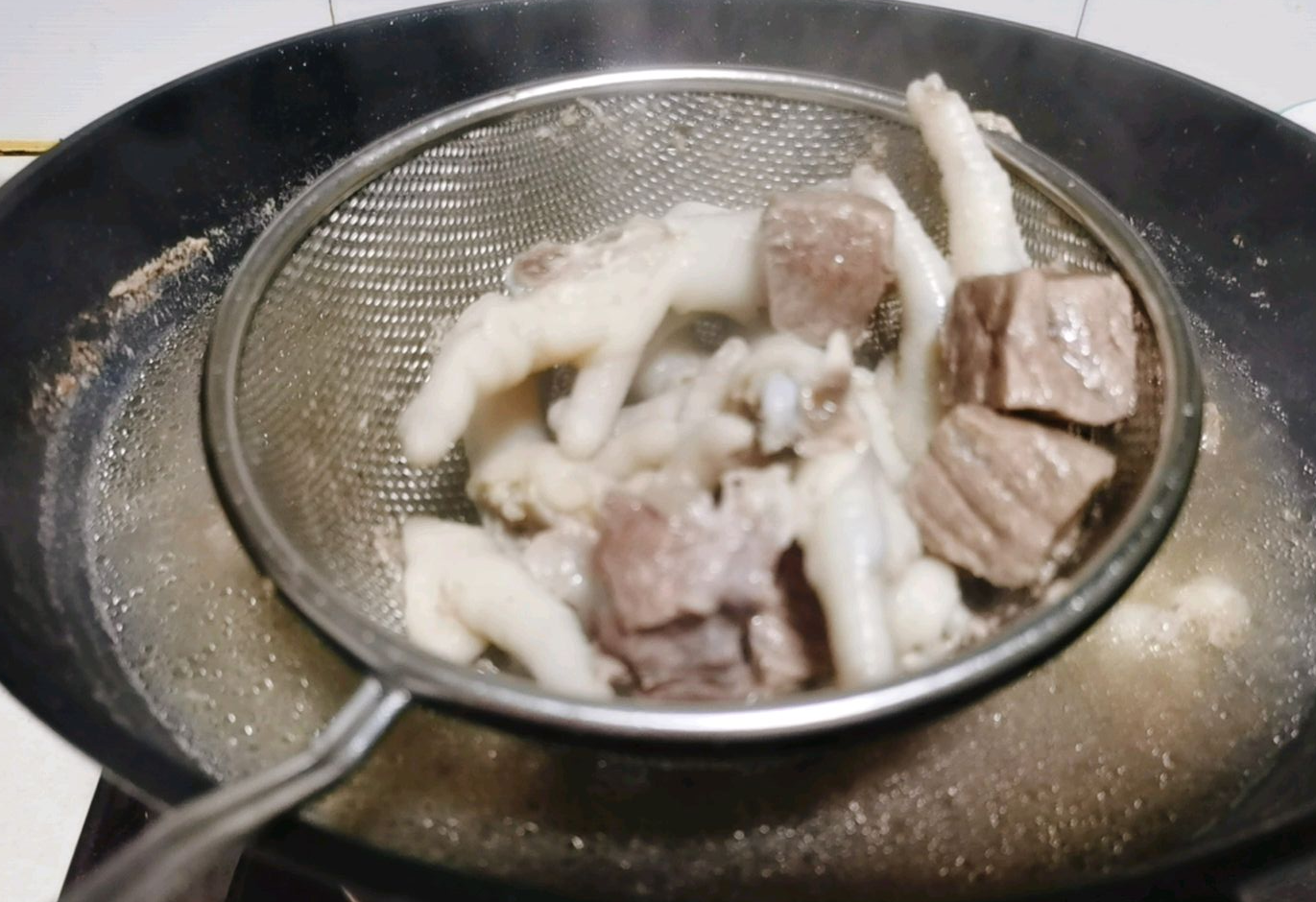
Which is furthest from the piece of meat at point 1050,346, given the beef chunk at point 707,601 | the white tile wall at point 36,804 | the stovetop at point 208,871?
the white tile wall at point 36,804

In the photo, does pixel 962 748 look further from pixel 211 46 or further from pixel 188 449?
pixel 211 46

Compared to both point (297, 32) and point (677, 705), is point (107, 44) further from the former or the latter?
point (677, 705)

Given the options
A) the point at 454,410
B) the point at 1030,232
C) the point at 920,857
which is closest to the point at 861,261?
the point at 1030,232

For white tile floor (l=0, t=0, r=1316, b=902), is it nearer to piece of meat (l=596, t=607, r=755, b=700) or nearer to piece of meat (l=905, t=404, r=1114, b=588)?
piece of meat (l=905, t=404, r=1114, b=588)

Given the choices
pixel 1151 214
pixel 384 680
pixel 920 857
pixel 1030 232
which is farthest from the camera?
pixel 1151 214

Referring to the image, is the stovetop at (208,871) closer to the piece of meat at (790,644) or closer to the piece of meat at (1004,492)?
the piece of meat at (790,644)
